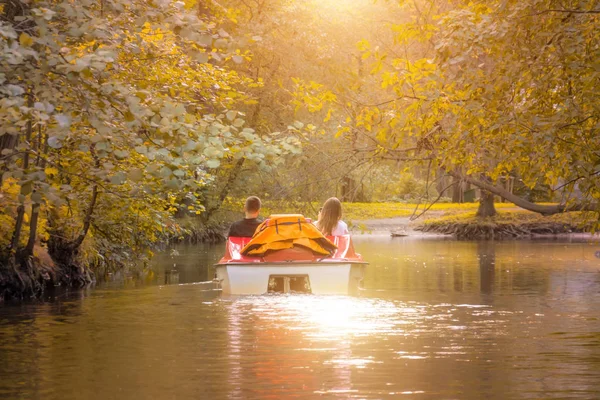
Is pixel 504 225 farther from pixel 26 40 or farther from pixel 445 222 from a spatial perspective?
pixel 26 40

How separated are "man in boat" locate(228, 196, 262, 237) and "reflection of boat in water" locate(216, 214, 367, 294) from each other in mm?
930

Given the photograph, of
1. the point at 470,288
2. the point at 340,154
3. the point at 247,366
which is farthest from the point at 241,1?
the point at 247,366

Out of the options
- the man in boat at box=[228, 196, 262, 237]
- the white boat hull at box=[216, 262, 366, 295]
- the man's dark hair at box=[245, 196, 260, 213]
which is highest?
the man's dark hair at box=[245, 196, 260, 213]

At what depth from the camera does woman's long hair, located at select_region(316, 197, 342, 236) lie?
1682 cm

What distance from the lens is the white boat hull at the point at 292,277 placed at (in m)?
15.0

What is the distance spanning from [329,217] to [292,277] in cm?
199

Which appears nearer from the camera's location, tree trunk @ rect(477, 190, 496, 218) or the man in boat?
the man in boat

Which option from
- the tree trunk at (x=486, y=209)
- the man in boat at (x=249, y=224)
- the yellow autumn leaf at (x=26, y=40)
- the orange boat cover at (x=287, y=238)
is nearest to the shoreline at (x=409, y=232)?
the tree trunk at (x=486, y=209)

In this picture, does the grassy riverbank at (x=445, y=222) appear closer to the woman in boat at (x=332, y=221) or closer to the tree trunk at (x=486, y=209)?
the tree trunk at (x=486, y=209)

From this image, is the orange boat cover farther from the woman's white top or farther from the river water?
the woman's white top

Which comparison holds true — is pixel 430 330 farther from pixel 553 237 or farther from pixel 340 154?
pixel 553 237

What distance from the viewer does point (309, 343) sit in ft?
36.6

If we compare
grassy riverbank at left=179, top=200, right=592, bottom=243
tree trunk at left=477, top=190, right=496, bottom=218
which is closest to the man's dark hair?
grassy riverbank at left=179, top=200, right=592, bottom=243

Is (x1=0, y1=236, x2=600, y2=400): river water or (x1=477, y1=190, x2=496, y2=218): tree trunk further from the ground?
(x1=477, y1=190, x2=496, y2=218): tree trunk
